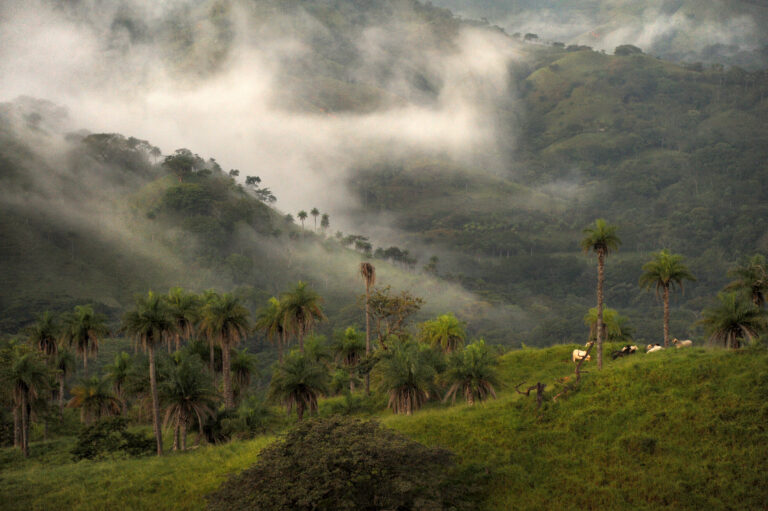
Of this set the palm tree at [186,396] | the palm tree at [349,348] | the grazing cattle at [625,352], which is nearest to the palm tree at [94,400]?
the palm tree at [186,396]

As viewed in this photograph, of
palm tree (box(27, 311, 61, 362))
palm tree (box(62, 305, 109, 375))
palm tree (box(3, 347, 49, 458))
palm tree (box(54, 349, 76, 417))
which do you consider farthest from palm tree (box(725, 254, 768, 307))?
palm tree (box(54, 349, 76, 417))

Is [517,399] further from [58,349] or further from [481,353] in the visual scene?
[58,349]

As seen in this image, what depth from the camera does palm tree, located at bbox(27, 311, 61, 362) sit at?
82000 mm

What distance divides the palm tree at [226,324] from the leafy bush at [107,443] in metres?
12.6

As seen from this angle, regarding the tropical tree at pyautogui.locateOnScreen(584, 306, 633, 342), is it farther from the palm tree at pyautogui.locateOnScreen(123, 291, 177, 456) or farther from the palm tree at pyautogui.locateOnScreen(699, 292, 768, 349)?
the palm tree at pyautogui.locateOnScreen(123, 291, 177, 456)

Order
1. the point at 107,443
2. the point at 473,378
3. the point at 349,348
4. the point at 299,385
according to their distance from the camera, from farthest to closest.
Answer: the point at 349,348 < the point at 299,385 < the point at 107,443 < the point at 473,378

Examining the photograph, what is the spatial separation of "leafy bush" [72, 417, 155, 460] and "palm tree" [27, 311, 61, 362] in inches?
1155

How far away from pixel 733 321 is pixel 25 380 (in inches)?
2822

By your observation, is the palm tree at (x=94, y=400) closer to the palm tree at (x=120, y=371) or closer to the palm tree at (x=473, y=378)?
the palm tree at (x=120, y=371)

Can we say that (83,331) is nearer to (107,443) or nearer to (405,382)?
(107,443)

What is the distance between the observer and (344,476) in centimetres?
3253

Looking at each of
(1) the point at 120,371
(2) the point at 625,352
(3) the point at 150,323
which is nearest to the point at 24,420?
(1) the point at 120,371

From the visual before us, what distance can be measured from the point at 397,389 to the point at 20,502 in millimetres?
34112

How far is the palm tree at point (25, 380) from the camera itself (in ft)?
193
